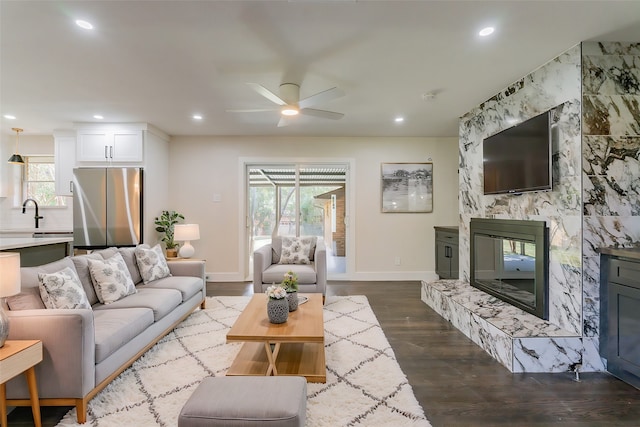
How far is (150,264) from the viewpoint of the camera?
3.37 m

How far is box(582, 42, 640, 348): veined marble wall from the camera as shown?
2.37m

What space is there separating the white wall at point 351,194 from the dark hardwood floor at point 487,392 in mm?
2450

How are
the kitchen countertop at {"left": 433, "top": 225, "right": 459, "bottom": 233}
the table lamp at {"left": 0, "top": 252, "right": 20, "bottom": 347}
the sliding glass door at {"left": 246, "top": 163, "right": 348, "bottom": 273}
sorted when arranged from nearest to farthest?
the table lamp at {"left": 0, "top": 252, "right": 20, "bottom": 347}
the kitchen countertop at {"left": 433, "top": 225, "right": 459, "bottom": 233}
the sliding glass door at {"left": 246, "top": 163, "right": 348, "bottom": 273}

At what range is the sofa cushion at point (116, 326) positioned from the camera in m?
1.93

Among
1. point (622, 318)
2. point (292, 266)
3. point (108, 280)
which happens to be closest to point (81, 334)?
point (108, 280)

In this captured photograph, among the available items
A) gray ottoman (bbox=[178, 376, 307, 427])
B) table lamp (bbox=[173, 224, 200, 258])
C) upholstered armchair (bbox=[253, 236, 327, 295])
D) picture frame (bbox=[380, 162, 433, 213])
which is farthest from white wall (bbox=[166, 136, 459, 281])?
gray ottoman (bbox=[178, 376, 307, 427])

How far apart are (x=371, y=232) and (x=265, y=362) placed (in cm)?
351

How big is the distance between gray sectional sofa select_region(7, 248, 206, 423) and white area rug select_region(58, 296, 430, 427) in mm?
118

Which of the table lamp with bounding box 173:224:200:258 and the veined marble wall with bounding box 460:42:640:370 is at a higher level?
the veined marble wall with bounding box 460:42:640:370

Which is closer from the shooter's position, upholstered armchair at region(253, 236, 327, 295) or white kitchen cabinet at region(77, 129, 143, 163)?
upholstered armchair at region(253, 236, 327, 295)

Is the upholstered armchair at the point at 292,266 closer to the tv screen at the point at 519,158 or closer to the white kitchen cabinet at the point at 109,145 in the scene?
the tv screen at the point at 519,158

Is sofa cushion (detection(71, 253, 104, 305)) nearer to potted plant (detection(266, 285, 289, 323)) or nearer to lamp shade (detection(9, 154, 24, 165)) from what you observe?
potted plant (detection(266, 285, 289, 323))

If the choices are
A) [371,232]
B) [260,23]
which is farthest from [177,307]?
[371,232]

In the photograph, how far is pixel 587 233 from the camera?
237 centimetres
